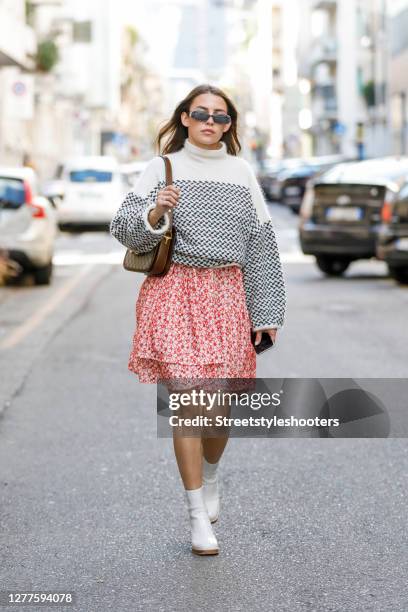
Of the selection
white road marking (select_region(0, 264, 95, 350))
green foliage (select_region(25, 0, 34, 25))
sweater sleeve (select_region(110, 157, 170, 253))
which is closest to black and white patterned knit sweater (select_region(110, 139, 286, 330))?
sweater sleeve (select_region(110, 157, 170, 253))

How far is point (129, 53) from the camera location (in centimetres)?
11600

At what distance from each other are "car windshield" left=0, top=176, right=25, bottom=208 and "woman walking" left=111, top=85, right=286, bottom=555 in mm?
13775

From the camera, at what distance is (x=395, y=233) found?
62.4 ft

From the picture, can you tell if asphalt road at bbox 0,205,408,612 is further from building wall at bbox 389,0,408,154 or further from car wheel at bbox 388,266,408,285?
building wall at bbox 389,0,408,154

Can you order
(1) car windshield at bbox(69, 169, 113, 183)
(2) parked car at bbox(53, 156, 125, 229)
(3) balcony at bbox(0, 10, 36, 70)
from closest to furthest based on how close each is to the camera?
(3) balcony at bbox(0, 10, 36, 70), (2) parked car at bbox(53, 156, 125, 229), (1) car windshield at bbox(69, 169, 113, 183)

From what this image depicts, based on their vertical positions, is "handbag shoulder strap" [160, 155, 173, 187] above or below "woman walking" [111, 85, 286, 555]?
above

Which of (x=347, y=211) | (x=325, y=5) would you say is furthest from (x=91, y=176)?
(x=325, y=5)

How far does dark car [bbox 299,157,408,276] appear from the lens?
2078 centimetres

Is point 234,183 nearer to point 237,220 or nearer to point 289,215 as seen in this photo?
point 237,220

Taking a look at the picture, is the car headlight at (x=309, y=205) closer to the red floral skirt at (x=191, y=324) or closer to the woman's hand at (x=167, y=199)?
the red floral skirt at (x=191, y=324)

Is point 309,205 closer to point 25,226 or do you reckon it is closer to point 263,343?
point 25,226

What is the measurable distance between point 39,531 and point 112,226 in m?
1.21

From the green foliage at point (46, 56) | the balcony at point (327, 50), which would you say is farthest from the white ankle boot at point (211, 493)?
the balcony at point (327, 50)

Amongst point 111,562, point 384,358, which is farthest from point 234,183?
point 384,358
